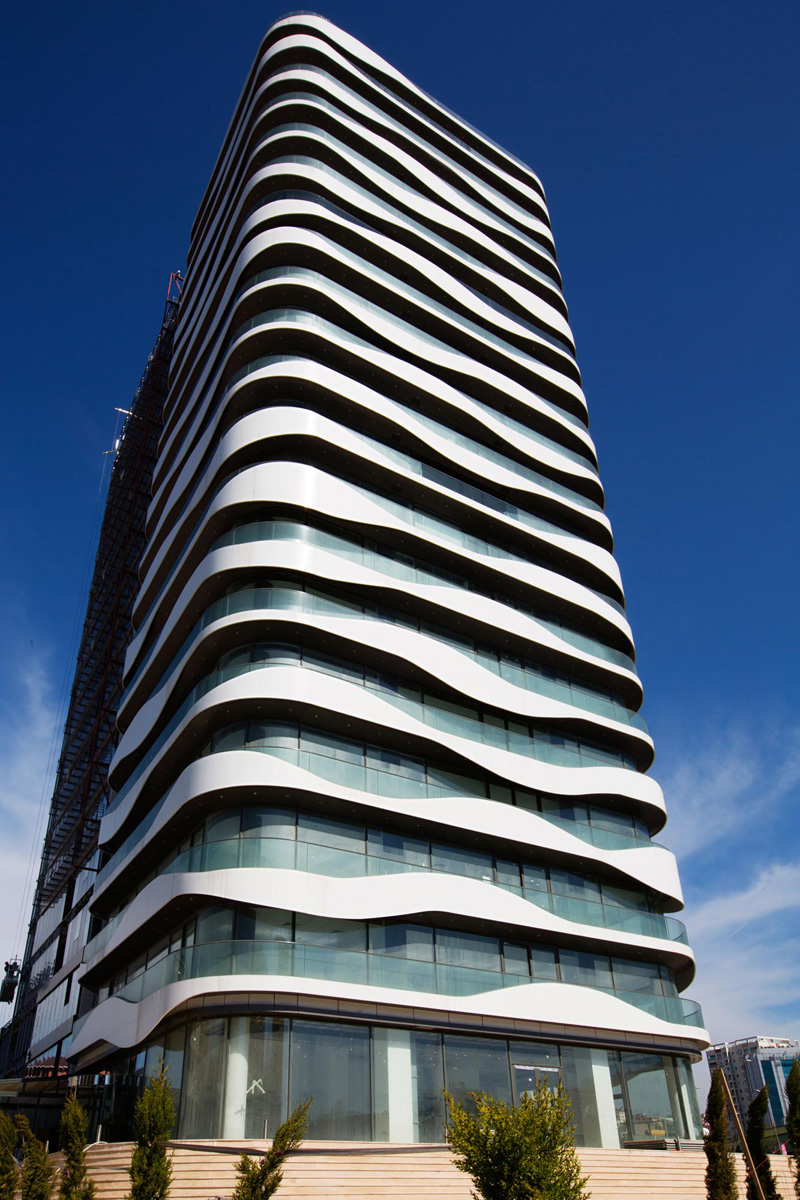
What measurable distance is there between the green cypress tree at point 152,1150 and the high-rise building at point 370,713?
3.82 m

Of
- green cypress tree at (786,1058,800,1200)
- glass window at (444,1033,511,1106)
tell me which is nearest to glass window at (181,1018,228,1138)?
glass window at (444,1033,511,1106)

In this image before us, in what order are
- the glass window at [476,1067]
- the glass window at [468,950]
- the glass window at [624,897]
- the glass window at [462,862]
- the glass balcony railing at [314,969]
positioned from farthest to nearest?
the glass window at [624,897] → the glass window at [462,862] → the glass window at [468,950] → the glass window at [476,1067] → the glass balcony railing at [314,969]

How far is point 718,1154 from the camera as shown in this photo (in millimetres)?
24594

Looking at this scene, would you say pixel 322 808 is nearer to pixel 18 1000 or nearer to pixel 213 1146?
pixel 213 1146

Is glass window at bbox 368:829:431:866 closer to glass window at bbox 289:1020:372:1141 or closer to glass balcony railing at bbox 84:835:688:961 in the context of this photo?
glass balcony railing at bbox 84:835:688:961

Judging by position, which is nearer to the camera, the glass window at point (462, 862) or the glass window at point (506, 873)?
the glass window at point (462, 862)

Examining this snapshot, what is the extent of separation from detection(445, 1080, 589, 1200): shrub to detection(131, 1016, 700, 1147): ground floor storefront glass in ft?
23.0

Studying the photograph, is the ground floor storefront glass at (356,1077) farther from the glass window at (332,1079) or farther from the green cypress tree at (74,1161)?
the green cypress tree at (74,1161)

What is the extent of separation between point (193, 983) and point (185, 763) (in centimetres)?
1032

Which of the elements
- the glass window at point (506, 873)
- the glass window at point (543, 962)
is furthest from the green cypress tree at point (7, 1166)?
the glass window at point (543, 962)

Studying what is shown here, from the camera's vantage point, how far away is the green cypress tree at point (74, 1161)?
17656 millimetres

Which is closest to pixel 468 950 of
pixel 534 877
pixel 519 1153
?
pixel 534 877

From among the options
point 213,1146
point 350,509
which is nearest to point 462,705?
point 350,509

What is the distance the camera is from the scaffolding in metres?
51.7
